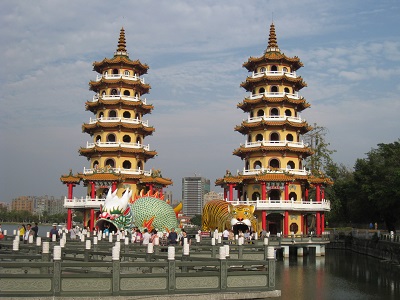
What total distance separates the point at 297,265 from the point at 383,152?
26955mm

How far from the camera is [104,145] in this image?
1859 inches

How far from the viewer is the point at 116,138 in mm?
48031

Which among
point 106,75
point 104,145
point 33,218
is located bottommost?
point 33,218

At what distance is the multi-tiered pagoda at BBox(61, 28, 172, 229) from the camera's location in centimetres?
4578

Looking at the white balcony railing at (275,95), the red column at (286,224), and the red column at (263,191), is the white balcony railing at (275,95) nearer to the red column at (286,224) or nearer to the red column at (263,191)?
the red column at (263,191)

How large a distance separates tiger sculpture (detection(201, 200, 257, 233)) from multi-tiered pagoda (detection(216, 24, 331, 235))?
4.64m

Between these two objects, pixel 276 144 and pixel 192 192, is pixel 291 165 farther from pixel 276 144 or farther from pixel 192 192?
pixel 192 192

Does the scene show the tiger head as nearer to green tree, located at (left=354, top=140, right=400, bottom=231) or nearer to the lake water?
the lake water

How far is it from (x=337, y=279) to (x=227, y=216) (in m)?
11.4

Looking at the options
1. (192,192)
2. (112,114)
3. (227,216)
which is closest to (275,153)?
(227,216)

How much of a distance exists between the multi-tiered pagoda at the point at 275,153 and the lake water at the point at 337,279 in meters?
6.33

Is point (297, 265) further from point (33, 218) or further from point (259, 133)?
point (33, 218)

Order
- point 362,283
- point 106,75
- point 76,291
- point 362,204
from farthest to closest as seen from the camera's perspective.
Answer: point 362,204 → point 106,75 → point 362,283 → point 76,291

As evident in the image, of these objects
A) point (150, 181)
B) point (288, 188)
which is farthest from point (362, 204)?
point (150, 181)
